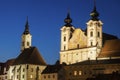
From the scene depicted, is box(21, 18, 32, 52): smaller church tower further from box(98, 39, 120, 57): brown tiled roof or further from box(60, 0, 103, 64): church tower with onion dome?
box(98, 39, 120, 57): brown tiled roof

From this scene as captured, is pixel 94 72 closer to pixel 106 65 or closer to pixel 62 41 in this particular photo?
pixel 106 65

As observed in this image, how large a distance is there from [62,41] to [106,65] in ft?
110

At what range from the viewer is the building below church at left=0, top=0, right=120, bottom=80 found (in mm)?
95188

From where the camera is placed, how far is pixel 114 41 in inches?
4156

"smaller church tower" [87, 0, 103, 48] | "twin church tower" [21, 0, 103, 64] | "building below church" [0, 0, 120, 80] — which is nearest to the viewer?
"building below church" [0, 0, 120, 80]

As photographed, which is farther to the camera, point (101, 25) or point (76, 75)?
point (101, 25)

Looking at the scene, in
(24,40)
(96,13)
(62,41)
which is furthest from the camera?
(24,40)

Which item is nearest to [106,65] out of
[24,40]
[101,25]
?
[101,25]

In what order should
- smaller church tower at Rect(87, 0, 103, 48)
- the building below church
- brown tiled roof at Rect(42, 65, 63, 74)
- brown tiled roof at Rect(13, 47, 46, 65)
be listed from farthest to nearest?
1. smaller church tower at Rect(87, 0, 103, 48)
2. brown tiled roof at Rect(13, 47, 46, 65)
3. brown tiled roof at Rect(42, 65, 63, 74)
4. the building below church

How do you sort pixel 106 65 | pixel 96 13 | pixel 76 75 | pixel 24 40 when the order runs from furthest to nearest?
pixel 24 40
pixel 96 13
pixel 76 75
pixel 106 65

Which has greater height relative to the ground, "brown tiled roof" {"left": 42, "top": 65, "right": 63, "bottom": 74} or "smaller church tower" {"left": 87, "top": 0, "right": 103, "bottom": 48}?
"smaller church tower" {"left": 87, "top": 0, "right": 103, "bottom": 48}

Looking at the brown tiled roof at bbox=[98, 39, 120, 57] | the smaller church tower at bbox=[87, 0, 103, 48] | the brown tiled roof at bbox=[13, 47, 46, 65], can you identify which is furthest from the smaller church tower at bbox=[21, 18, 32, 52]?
the brown tiled roof at bbox=[98, 39, 120, 57]

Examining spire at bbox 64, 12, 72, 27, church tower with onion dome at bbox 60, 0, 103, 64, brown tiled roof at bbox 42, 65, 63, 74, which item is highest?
spire at bbox 64, 12, 72, 27

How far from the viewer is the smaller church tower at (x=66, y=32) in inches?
4702
